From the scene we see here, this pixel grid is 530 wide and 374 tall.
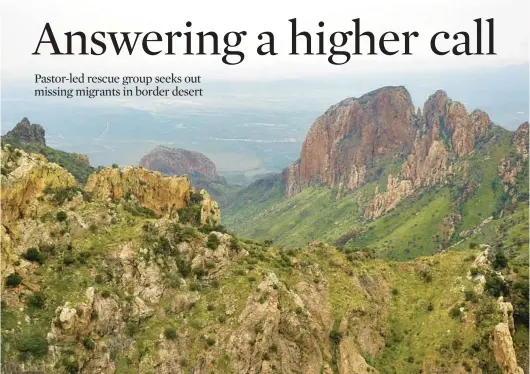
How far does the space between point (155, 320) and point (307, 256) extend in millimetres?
25130

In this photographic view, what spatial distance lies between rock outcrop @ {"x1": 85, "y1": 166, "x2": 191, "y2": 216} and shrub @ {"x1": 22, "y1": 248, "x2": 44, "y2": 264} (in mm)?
25882

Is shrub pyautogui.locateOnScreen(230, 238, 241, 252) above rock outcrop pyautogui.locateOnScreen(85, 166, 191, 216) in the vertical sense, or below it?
below

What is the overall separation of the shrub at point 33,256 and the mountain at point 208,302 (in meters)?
0.20

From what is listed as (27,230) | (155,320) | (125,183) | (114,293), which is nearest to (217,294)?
(155,320)

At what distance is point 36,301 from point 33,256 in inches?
245

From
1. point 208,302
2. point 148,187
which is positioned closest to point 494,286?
point 208,302

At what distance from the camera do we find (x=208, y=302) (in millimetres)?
56719

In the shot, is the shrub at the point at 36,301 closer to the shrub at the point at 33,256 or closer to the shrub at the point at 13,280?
the shrub at the point at 13,280

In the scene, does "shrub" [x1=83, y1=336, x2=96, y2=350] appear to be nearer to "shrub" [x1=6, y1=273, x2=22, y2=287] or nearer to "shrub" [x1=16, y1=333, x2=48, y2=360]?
"shrub" [x1=16, y1=333, x2=48, y2=360]

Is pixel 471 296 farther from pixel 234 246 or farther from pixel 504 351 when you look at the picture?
pixel 234 246

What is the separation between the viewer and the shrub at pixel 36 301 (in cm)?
4728

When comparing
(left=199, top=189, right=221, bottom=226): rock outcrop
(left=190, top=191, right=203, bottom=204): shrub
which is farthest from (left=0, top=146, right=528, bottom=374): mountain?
(left=190, top=191, right=203, bottom=204): shrub

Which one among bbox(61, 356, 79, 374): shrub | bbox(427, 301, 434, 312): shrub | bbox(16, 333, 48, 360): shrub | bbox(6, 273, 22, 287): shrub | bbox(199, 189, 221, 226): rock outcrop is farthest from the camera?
bbox(199, 189, 221, 226): rock outcrop

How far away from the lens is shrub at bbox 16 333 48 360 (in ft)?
142
